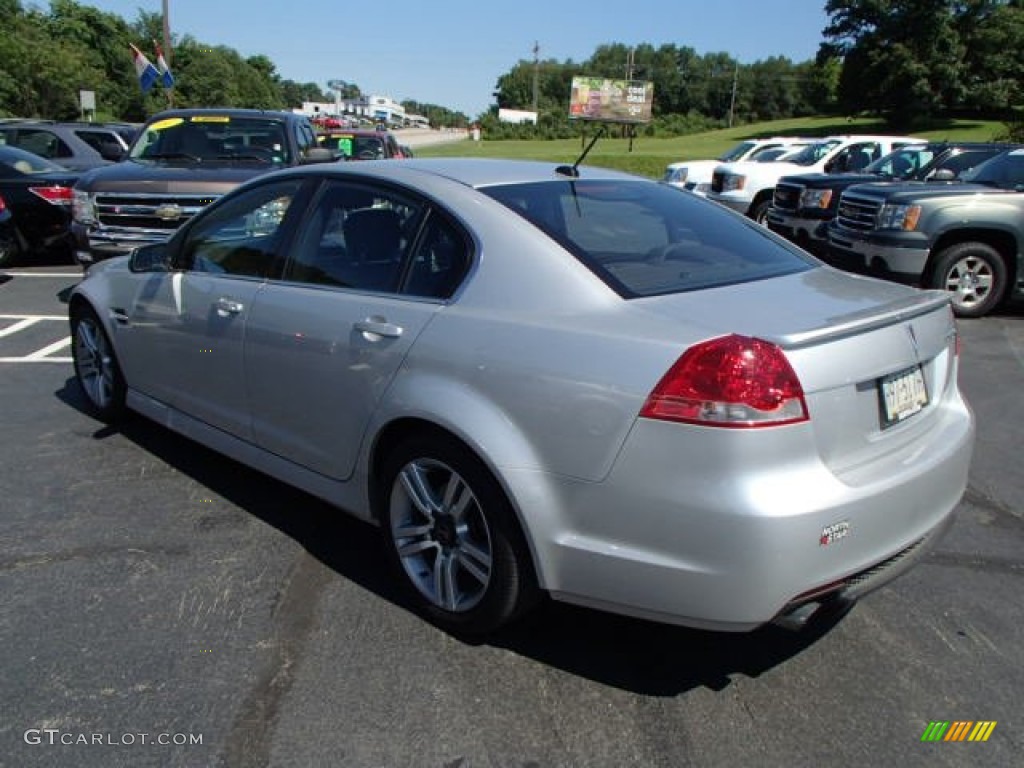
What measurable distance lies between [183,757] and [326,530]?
1528 mm

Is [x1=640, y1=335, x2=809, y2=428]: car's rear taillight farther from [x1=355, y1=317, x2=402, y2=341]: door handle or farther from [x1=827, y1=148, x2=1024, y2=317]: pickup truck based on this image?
[x1=827, y1=148, x2=1024, y2=317]: pickup truck

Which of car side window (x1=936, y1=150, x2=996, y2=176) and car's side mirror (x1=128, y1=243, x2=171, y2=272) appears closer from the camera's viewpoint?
car's side mirror (x1=128, y1=243, x2=171, y2=272)

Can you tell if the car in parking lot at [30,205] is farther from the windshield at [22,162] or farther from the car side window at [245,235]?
the car side window at [245,235]

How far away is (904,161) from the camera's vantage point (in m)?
13.8

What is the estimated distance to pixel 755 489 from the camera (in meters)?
2.30

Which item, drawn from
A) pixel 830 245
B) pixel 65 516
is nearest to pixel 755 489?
pixel 65 516

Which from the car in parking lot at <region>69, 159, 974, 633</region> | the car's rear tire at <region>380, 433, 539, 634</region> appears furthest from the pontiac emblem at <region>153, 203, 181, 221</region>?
the car's rear tire at <region>380, 433, 539, 634</region>

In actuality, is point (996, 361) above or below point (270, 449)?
below

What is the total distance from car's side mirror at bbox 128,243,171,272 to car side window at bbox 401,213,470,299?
6.13 ft

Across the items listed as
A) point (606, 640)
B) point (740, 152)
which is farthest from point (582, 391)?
point (740, 152)

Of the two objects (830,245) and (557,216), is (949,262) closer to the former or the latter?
(830,245)

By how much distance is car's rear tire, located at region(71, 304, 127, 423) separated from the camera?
16.3 feet

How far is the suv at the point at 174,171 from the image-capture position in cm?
764

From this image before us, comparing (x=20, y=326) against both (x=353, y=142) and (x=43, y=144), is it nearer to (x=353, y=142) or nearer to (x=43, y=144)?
(x=43, y=144)
